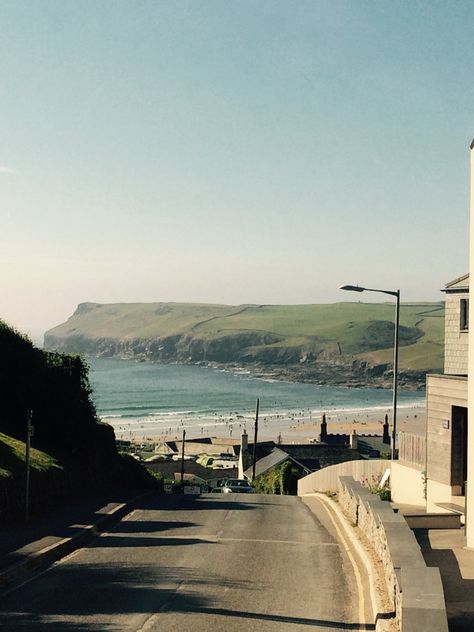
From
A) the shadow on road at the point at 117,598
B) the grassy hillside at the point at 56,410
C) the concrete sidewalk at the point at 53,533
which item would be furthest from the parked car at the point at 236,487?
the shadow on road at the point at 117,598

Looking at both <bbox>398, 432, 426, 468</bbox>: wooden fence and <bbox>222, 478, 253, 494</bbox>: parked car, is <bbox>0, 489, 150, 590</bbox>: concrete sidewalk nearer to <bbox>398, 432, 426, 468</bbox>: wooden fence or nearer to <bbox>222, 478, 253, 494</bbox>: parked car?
<bbox>398, 432, 426, 468</bbox>: wooden fence

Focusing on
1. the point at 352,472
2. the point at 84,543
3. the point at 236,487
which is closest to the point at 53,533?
the point at 84,543

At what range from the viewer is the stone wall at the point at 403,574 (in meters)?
8.82

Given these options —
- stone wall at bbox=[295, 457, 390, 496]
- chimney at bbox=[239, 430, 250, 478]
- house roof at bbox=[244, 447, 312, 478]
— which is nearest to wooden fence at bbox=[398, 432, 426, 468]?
stone wall at bbox=[295, 457, 390, 496]

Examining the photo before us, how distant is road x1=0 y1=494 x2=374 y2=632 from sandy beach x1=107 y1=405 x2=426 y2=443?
372 ft

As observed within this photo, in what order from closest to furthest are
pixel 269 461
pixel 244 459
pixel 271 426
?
pixel 269 461 < pixel 244 459 < pixel 271 426

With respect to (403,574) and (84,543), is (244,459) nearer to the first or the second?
(84,543)

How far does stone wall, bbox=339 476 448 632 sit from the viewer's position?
882 cm

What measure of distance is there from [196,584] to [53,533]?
6.33 m

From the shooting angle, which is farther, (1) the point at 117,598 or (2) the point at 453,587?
(2) the point at 453,587

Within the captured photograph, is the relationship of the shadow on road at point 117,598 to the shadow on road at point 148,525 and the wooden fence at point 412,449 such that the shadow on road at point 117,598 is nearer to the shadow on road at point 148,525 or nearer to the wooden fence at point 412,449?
the shadow on road at point 148,525

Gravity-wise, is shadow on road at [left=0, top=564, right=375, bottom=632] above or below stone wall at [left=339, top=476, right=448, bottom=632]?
below

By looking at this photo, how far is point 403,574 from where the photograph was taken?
1041 centimetres

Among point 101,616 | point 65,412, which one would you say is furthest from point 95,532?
point 65,412
